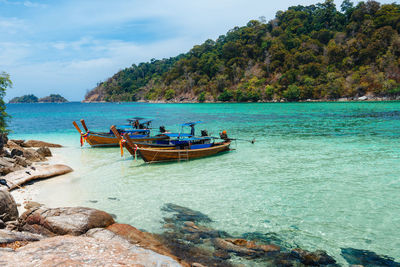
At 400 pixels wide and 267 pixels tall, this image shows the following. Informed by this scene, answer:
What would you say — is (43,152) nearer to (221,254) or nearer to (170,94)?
(221,254)

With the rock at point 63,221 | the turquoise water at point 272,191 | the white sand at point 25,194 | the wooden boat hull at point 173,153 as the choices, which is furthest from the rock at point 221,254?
the wooden boat hull at point 173,153

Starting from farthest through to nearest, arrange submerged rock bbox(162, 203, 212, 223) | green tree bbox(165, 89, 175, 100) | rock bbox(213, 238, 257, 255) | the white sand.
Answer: green tree bbox(165, 89, 175, 100) → the white sand → submerged rock bbox(162, 203, 212, 223) → rock bbox(213, 238, 257, 255)

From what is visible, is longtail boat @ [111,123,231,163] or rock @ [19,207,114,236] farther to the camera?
longtail boat @ [111,123,231,163]

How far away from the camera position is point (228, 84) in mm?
126000

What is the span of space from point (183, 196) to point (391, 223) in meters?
7.35

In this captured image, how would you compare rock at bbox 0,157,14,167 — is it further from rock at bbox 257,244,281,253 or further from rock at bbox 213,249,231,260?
rock at bbox 257,244,281,253

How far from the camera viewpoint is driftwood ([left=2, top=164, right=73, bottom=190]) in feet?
41.1

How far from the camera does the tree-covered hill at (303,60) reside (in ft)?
290

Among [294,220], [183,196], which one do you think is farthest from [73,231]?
[294,220]

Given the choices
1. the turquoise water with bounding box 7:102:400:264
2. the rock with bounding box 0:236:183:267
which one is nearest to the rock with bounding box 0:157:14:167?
the turquoise water with bounding box 7:102:400:264

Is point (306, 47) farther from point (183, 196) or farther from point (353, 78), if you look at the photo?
point (183, 196)

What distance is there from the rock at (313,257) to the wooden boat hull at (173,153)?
38.4ft

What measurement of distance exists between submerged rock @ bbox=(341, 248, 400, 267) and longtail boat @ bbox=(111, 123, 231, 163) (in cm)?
1229

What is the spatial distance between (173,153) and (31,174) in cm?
801
